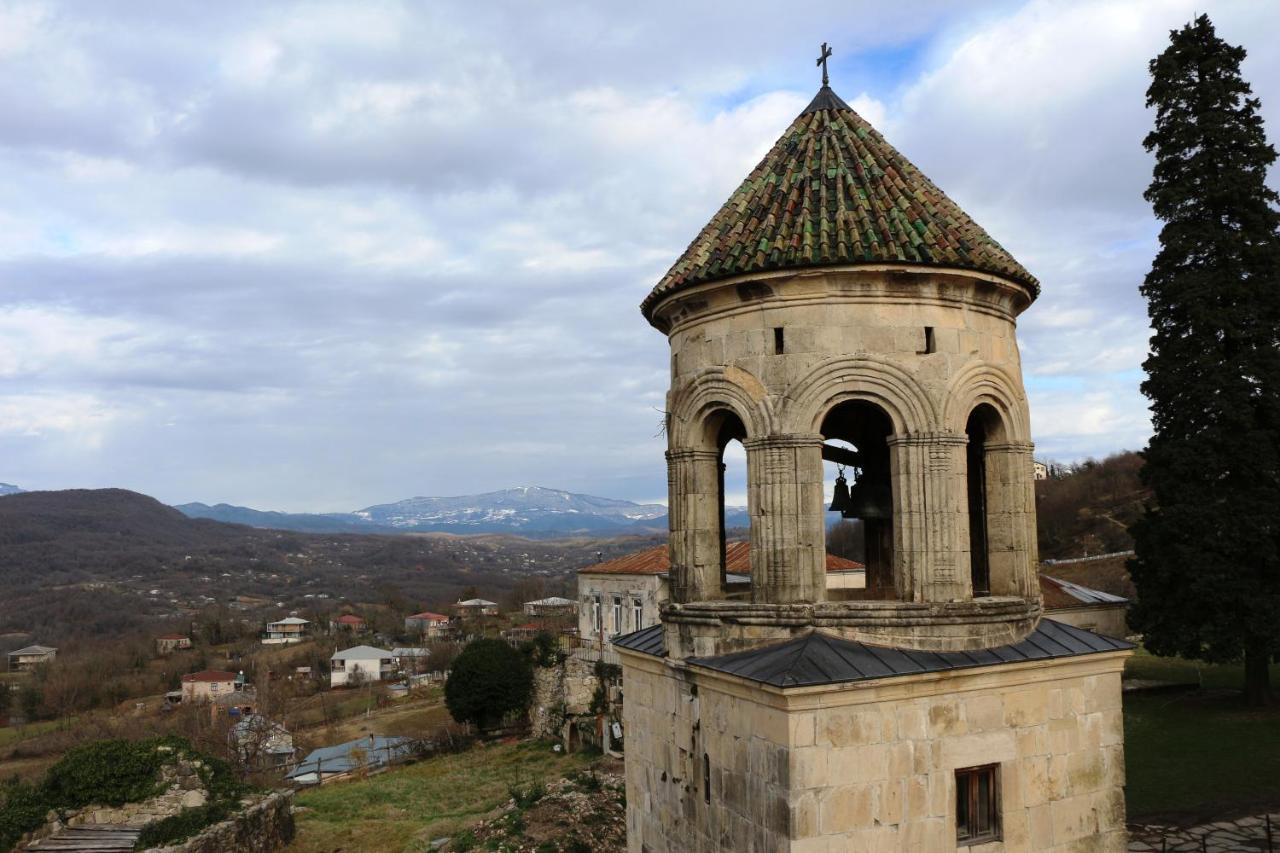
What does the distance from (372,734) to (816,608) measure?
122 feet

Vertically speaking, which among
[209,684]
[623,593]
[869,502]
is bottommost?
[209,684]

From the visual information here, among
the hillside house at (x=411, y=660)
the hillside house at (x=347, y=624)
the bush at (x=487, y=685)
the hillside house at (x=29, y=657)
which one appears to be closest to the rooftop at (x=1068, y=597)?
the bush at (x=487, y=685)

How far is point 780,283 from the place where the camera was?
6.30 meters

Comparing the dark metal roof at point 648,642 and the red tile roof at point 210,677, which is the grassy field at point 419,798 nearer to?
the dark metal roof at point 648,642

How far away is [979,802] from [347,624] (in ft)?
263

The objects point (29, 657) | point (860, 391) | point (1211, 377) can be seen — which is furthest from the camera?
point (29, 657)

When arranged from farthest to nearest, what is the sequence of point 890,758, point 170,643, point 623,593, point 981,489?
1. point 170,643
2. point 623,593
3. point 981,489
4. point 890,758

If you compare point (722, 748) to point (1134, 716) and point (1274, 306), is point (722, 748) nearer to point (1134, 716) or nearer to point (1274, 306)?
point (1134, 716)

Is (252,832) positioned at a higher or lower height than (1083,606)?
lower

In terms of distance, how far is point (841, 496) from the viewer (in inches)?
308

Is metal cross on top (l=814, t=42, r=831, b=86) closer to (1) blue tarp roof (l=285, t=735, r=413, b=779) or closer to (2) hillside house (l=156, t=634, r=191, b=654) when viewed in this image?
A: (1) blue tarp roof (l=285, t=735, r=413, b=779)

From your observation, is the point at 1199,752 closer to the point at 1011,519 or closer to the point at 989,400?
the point at 1011,519

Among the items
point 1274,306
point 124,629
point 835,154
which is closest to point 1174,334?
point 1274,306

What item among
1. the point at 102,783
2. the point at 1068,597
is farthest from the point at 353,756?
the point at 1068,597
